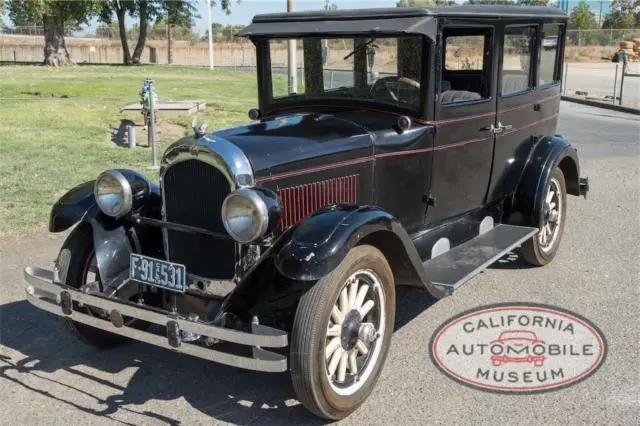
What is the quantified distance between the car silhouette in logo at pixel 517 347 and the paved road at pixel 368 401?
0.34m

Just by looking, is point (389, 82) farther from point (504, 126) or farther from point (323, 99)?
point (504, 126)

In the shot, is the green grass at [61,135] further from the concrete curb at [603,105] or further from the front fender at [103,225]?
the concrete curb at [603,105]

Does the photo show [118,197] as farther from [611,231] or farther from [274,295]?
[611,231]

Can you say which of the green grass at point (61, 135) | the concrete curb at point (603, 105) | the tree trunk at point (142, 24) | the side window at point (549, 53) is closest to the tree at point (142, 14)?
the tree trunk at point (142, 24)

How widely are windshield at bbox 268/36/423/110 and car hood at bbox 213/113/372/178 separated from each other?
0.32 metres

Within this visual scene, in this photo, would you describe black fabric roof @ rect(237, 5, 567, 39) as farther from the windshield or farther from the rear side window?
the rear side window

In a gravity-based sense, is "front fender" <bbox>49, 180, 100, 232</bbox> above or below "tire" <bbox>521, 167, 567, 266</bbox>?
above

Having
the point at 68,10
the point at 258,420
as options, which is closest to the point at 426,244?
the point at 258,420

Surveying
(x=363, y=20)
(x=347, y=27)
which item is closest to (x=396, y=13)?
(x=363, y=20)

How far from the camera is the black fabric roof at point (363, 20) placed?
376 cm

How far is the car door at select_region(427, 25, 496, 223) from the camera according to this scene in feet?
13.8

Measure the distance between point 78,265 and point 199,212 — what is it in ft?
2.87

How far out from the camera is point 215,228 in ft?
10.8

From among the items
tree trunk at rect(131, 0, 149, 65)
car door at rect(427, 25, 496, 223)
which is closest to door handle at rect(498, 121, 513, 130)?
car door at rect(427, 25, 496, 223)
